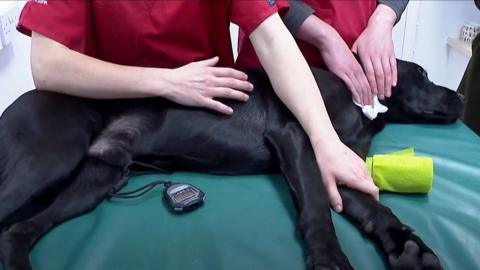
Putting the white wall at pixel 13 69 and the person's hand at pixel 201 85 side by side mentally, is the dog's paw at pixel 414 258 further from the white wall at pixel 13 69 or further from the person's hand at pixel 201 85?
the white wall at pixel 13 69

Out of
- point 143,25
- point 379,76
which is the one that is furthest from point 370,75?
point 143,25

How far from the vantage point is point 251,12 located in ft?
3.46

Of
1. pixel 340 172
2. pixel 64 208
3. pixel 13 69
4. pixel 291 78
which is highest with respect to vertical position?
pixel 291 78

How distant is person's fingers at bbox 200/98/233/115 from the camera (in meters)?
1.04

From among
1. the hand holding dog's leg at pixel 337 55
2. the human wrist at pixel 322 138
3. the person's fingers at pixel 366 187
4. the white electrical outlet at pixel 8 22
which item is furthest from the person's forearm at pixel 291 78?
the white electrical outlet at pixel 8 22

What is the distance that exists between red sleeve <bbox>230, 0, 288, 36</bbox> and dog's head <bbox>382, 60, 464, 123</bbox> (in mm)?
429

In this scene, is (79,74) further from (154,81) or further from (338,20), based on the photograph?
(338,20)

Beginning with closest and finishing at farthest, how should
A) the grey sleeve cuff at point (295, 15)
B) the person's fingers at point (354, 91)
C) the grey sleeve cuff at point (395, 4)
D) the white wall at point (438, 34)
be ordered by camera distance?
the person's fingers at point (354, 91) < the grey sleeve cuff at point (295, 15) < the grey sleeve cuff at point (395, 4) < the white wall at point (438, 34)

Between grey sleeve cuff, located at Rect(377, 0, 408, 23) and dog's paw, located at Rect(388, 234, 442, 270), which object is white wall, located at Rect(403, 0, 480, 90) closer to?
grey sleeve cuff, located at Rect(377, 0, 408, 23)

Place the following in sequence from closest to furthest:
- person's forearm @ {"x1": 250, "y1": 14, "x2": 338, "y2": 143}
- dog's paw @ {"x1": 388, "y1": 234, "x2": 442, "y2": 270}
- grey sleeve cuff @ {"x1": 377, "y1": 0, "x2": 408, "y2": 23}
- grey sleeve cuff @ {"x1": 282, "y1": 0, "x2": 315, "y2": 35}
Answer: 1. dog's paw @ {"x1": 388, "y1": 234, "x2": 442, "y2": 270}
2. person's forearm @ {"x1": 250, "y1": 14, "x2": 338, "y2": 143}
3. grey sleeve cuff @ {"x1": 282, "y1": 0, "x2": 315, "y2": 35}
4. grey sleeve cuff @ {"x1": 377, "y1": 0, "x2": 408, "y2": 23}

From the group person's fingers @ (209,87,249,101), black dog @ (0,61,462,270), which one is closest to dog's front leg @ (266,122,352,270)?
black dog @ (0,61,462,270)

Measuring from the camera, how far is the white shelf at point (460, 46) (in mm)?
2141

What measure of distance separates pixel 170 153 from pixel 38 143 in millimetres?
277

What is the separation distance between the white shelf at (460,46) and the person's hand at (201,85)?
1497 millimetres
